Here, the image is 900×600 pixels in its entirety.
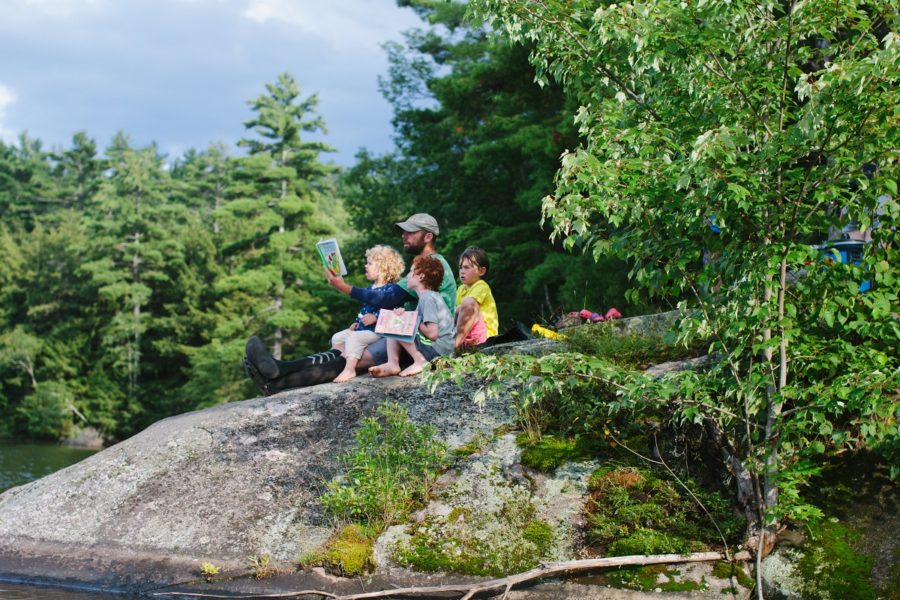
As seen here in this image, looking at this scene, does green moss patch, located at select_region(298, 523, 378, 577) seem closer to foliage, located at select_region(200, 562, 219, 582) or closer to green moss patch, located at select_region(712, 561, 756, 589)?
foliage, located at select_region(200, 562, 219, 582)

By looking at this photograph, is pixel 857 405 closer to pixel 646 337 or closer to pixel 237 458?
pixel 646 337

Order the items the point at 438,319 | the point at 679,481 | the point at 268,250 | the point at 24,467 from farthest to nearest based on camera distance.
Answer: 1. the point at 268,250
2. the point at 24,467
3. the point at 438,319
4. the point at 679,481

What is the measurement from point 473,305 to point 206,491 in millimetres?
2975

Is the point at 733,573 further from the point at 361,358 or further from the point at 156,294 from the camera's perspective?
A: the point at 156,294

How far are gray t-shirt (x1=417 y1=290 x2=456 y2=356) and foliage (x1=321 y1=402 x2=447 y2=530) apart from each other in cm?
98

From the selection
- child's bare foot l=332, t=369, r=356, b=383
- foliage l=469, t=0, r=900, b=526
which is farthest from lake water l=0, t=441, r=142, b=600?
foliage l=469, t=0, r=900, b=526

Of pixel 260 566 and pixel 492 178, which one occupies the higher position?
pixel 492 178

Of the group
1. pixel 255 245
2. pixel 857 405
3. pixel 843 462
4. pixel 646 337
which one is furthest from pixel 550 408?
pixel 255 245

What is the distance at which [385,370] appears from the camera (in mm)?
7652

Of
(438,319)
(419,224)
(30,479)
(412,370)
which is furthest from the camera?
(30,479)

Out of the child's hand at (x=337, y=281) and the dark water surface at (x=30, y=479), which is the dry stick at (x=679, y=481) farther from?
the dark water surface at (x=30, y=479)

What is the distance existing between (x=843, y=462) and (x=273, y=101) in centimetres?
3490

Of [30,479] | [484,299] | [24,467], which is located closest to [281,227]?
[24,467]

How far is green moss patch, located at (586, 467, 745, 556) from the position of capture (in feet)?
17.9
